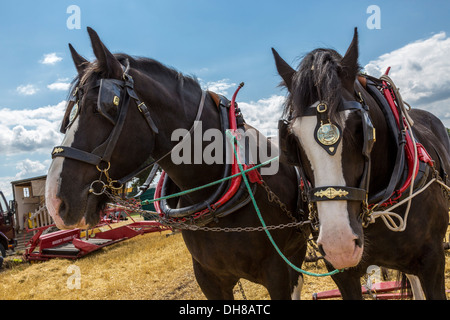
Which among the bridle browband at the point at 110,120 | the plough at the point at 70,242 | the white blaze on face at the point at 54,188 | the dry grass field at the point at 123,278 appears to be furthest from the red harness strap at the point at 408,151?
the plough at the point at 70,242

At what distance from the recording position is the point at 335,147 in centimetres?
156

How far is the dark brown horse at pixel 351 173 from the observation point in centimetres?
155

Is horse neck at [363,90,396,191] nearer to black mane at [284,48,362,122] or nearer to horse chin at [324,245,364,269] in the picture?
black mane at [284,48,362,122]

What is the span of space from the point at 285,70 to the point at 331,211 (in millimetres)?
974

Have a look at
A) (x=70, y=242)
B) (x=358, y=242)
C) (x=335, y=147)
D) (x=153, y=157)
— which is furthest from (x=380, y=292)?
(x=70, y=242)

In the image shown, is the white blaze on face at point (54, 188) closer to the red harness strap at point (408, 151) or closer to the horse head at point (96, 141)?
the horse head at point (96, 141)

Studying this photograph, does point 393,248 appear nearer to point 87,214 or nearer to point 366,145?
point 366,145

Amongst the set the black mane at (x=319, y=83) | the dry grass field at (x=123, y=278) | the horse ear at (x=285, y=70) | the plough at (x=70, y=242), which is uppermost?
the horse ear at (x=285, y=70)

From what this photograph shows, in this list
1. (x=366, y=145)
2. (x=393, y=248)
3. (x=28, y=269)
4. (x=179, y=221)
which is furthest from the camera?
(x=28, y=269)

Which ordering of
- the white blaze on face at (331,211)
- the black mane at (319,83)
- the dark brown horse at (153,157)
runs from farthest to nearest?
the dark brown horse at (153,157) → the black mane at (319,83) → the white blaze on face at (331,211)

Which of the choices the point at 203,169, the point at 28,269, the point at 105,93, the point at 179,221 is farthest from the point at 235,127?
the point at 28,269

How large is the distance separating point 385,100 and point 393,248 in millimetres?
991

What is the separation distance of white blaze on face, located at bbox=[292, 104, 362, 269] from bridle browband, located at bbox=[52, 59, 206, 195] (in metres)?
0.95
